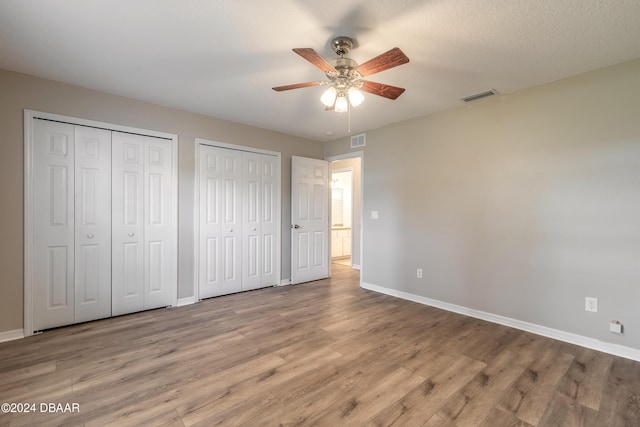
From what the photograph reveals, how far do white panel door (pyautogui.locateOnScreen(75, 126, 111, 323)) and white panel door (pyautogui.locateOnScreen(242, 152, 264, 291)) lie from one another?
1.67 metres

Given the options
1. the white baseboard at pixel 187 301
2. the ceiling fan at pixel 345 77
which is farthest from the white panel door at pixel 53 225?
the ceiling fan at pixel 345 77

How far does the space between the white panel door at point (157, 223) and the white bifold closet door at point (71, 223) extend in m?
0.38

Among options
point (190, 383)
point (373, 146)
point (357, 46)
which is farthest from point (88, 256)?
point (373, 146)

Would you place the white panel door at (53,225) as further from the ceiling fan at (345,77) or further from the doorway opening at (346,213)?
the doorway opening at (346,213)

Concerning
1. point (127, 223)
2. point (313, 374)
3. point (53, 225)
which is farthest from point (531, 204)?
point (53, 225)

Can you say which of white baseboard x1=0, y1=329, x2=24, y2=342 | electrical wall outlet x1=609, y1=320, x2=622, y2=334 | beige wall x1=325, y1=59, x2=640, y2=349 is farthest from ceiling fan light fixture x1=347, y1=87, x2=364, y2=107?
white baseboard x1=0, y1=329, x2=24, y2=342

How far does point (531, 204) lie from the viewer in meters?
2.94

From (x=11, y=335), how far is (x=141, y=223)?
4.92ft

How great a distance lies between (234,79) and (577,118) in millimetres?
3354

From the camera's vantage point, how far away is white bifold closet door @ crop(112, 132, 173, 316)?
3279 mm

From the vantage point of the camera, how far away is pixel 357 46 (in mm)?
2238

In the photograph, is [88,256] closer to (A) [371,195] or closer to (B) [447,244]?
(A) [371,195]

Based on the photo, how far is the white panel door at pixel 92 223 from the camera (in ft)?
9.99

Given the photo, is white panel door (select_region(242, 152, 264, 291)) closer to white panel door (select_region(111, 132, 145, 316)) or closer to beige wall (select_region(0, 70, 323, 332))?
beige wall (select_region(0, 70, 323, 332))
